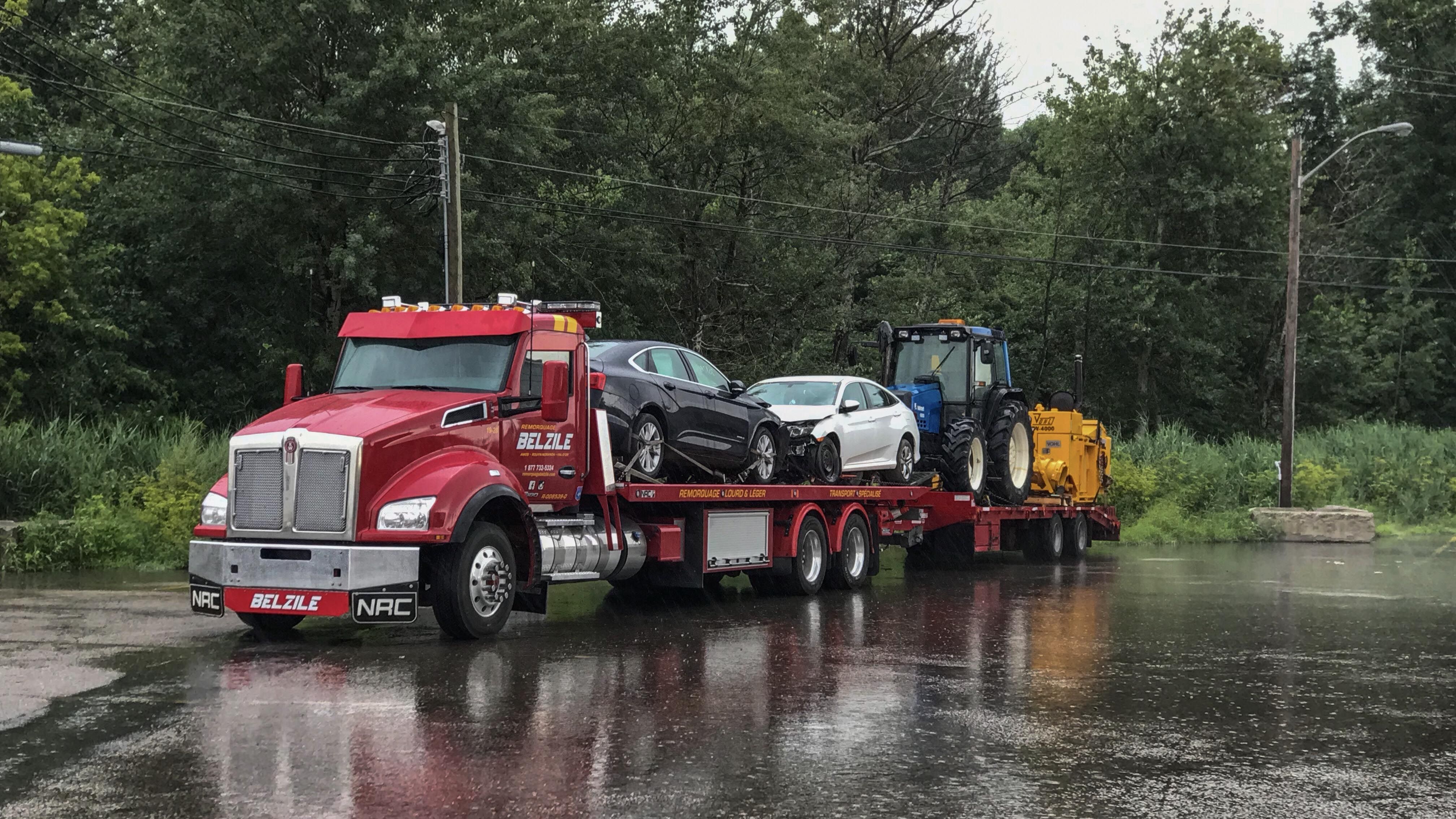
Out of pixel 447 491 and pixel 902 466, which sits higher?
pixel 902 466

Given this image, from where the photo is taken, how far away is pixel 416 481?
11.6m

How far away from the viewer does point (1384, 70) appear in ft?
217

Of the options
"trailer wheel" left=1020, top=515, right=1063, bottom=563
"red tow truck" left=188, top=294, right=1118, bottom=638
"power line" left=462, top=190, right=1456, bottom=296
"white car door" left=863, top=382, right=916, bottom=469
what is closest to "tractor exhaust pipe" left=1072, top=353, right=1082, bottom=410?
"trailer wheel" left=1020, top=515, right=1063, bottom=563

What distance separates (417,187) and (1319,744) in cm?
2675

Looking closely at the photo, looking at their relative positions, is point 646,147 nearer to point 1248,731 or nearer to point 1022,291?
point 1022,291

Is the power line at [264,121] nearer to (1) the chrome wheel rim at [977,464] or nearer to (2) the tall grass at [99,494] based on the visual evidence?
(2) the tall grass at [99,494]

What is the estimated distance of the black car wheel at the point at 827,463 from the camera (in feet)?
59.2

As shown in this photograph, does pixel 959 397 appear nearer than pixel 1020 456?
Yes

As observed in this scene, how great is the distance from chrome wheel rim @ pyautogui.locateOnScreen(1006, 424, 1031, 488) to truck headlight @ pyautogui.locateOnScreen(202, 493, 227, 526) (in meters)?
14.2

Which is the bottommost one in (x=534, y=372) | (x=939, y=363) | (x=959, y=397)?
(x=534, y=372)

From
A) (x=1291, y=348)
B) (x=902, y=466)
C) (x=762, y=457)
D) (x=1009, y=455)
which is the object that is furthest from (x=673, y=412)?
(x=1291, y=348)

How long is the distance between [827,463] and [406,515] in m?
7.96

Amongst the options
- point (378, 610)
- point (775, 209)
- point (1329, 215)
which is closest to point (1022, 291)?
point (775, 209)

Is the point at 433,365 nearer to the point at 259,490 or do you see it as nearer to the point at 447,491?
the point at 447,491
